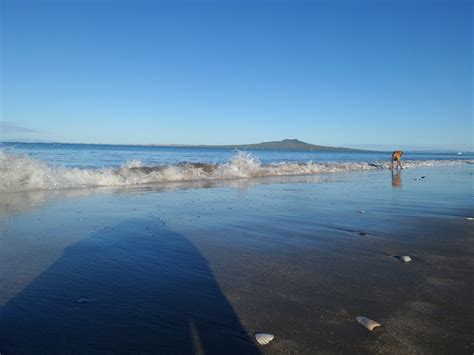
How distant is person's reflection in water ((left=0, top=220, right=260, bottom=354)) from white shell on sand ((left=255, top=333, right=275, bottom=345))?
58 mm

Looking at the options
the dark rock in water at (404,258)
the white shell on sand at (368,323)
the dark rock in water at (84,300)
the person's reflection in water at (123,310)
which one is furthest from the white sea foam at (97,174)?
the white shell on sand at (368,323)

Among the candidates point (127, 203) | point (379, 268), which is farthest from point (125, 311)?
point (127, 203)

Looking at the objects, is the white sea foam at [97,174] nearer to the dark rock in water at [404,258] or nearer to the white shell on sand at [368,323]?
the dark rock in water at [404,258]

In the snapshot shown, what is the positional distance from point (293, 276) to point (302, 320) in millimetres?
985

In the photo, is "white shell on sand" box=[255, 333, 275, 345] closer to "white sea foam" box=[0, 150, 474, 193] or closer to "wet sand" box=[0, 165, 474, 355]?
"wet sand" box=[0, 165, 474, 355]

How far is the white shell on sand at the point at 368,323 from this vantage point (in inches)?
103

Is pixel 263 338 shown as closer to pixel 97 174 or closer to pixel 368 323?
pixel 368 323

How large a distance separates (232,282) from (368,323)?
136cm

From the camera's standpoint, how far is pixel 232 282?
3.55 meters

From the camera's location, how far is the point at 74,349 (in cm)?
233

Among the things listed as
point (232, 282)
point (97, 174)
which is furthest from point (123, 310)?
point (97, 174)

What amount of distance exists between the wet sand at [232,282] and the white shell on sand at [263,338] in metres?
0.04

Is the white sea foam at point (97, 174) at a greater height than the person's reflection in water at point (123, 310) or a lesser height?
greater

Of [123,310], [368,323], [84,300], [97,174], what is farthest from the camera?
[97,174]
